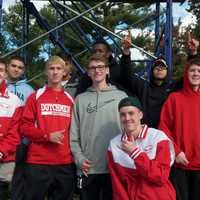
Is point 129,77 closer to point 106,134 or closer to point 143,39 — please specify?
point 106,134

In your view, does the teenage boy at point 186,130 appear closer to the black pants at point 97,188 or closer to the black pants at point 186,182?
the black pants at point 186,182

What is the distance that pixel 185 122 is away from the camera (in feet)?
14.2

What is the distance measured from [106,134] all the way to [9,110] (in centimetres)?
104

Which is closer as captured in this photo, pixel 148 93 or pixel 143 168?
pixel 143 168

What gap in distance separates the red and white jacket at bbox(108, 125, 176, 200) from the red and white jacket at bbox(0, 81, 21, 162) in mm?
1070

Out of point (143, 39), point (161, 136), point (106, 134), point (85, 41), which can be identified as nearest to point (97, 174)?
point (106, 134)

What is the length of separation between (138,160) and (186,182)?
0.86 m

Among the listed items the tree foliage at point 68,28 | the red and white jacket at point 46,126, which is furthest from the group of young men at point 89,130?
the tree foliage at point 68,28

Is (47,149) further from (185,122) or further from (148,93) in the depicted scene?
(185,122)

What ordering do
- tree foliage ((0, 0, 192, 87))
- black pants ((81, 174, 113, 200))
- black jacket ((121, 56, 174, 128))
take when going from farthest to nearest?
tree foliage ((0, 0, 192, 87))
black jacket ((121, 56, 174, 128))
black pants ((81, 174, 113, 200))

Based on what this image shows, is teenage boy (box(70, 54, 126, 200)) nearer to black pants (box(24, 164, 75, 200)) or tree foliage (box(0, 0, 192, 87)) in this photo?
black pants (box(24, 164, 75, 200))

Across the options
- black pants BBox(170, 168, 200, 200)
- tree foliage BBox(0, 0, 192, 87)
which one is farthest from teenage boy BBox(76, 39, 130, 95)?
tree foliage BBox(0, 0, 192, 87)

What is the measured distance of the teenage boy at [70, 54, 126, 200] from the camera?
4273mm

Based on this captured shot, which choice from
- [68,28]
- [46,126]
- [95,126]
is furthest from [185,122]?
[68,28]
